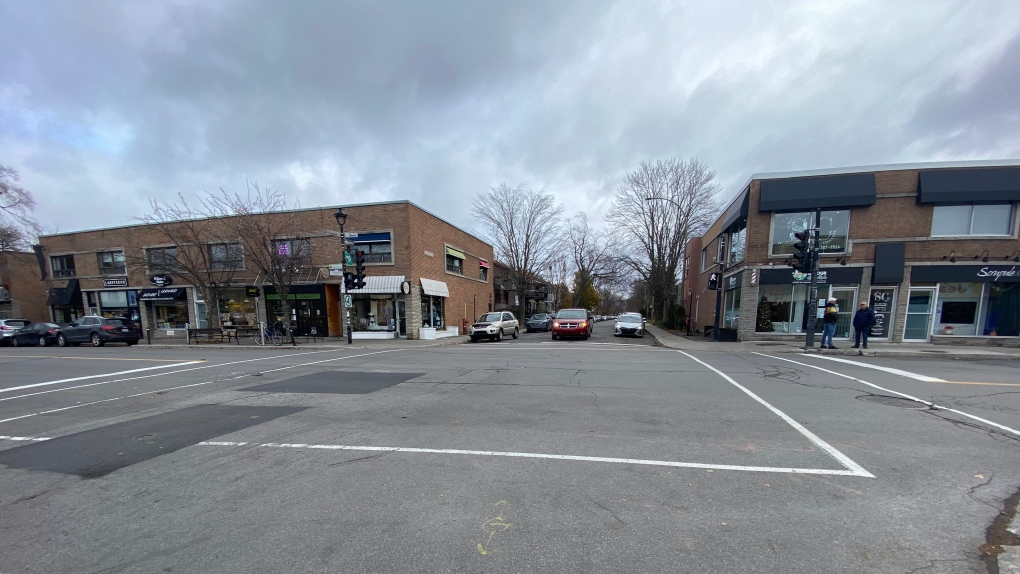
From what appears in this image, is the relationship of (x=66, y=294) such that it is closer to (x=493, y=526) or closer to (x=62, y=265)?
(x=62, y=265)

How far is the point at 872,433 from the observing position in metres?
4.76

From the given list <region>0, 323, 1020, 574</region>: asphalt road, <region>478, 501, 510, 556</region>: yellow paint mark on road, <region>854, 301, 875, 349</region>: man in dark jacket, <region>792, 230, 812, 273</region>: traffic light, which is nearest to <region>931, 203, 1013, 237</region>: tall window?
<region>854, 301, 875, 349</region>: man in dark jacket

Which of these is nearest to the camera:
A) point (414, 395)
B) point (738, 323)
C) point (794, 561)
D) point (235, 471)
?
point (794, 561)

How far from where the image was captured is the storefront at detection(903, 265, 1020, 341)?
14.7 m

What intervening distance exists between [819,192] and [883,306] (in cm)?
547

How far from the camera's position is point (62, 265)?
2738 cm

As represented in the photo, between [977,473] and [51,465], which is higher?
[977,473]

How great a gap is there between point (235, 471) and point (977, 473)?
7450mm

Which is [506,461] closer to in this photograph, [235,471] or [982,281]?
[235,471]

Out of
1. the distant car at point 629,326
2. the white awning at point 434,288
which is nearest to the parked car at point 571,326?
the distant car at point 629,326

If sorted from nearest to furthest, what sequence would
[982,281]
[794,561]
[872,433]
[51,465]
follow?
[794,561], [51,465], [872,433], [982,281]

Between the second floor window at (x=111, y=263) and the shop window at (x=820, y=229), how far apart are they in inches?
1549

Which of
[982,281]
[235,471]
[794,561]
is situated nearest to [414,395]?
[235,471]

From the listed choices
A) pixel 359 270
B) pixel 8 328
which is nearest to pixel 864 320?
pixel 359 270
